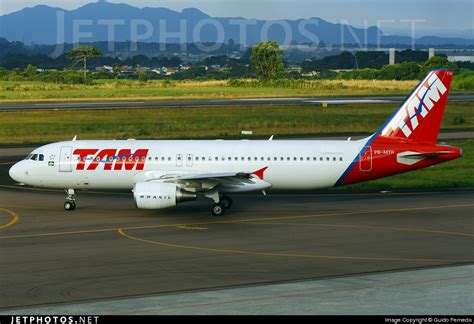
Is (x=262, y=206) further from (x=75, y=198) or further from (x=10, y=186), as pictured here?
(x=10, y=186)

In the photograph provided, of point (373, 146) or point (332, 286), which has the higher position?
point (373, 146)

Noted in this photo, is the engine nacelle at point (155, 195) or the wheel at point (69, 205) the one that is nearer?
the engine nacelle at point (155, 195)

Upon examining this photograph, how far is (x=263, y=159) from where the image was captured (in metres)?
48.3

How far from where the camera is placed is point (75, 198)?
174 feet

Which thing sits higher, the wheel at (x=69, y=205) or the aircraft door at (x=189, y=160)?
the aircraft door at (x=189, y=160)

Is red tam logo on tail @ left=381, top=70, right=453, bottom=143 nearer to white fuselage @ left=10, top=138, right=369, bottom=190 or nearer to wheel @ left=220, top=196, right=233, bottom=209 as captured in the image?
white fuselage @ left=10, top=138, right=369, bottom=190

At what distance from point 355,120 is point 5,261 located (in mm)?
68319

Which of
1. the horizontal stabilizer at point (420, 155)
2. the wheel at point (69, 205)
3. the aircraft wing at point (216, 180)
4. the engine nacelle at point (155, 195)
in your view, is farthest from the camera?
the wheel at point (69, 205)

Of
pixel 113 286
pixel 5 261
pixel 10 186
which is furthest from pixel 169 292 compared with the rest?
pixel 10 186

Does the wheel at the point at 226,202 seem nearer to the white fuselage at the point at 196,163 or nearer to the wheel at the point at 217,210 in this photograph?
the white fuselage at the point at 196,163

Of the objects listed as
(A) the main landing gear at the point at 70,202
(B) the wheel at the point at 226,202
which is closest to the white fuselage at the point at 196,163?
(A) the main landing gear at the point at 70,202

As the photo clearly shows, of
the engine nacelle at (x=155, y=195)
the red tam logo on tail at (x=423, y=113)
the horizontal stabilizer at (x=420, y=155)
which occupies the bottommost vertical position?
the engine nacelle at (x=155, y=195)

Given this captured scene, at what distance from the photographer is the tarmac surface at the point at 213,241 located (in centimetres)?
3159

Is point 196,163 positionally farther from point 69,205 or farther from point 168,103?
point 168,103
